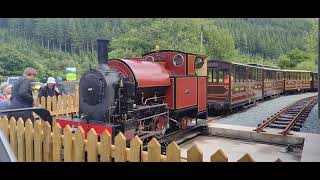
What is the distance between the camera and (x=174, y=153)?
3273mm

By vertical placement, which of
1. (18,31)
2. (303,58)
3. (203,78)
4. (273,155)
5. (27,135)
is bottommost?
(273,155)

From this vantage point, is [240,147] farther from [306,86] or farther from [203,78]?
[306,86]

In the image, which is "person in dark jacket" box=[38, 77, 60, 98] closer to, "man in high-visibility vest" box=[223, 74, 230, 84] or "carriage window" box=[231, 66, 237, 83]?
"man in high-visibility vest" box=[223, 74, 230, 84]

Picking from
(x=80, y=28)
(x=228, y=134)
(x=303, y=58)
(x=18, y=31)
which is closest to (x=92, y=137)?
(x=228, y=134)

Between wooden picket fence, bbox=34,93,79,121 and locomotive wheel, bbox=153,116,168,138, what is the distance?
9.13 feet

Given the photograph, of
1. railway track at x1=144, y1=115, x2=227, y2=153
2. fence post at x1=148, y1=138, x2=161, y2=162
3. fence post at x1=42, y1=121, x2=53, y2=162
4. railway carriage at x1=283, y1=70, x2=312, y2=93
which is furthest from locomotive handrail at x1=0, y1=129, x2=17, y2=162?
railway carriage at x1=283, y1=70, x2=312, y2=93

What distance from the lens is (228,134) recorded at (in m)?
8.84

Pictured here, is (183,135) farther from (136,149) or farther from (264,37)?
(264,37)

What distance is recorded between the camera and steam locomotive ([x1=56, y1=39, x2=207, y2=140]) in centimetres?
650

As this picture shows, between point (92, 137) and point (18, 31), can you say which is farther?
point (18, 31)

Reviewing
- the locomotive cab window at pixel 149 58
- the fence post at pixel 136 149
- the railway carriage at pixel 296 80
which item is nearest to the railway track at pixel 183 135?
the locomotive cab window at pixel 149 58

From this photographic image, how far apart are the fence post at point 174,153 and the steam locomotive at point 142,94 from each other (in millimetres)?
2927

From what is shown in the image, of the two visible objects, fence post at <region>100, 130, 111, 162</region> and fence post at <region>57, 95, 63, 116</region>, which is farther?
fence post at <region>57, 95, 63, 116</region>

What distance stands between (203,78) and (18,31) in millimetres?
65015
